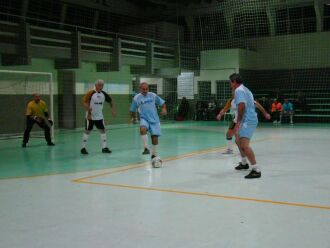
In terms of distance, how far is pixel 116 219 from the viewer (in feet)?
16.5

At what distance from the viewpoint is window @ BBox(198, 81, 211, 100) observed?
1048 inches

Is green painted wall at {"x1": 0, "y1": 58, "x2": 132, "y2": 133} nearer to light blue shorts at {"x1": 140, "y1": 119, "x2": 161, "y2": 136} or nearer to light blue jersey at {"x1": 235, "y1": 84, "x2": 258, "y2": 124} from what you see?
light blue shorts at {"x1": 140, "y1": 119, "x2": 161, "y2": 136}

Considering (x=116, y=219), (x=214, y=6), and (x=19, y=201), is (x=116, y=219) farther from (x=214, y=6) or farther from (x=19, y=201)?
(x=214, y=6)

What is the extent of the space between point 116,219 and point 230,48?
71.4ft

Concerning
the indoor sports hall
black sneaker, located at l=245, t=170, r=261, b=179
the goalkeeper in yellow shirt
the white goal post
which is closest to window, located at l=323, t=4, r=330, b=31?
the indoor sports hall

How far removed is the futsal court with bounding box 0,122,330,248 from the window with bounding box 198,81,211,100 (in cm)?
1606

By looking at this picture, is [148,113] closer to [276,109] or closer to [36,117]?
[36,117]

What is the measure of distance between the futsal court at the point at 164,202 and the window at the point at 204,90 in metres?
16.1

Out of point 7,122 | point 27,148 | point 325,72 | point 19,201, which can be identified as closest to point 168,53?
point 325,72

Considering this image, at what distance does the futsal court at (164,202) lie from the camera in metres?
4.34

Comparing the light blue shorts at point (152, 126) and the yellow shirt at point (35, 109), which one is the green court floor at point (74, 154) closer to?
the light blue shorts at point (152, 126)

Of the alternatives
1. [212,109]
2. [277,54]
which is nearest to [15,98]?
[212,109]

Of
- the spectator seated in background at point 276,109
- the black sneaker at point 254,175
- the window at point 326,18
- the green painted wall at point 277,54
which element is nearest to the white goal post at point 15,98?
the green painted wall at point 277,54

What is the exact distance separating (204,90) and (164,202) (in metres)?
21.3
